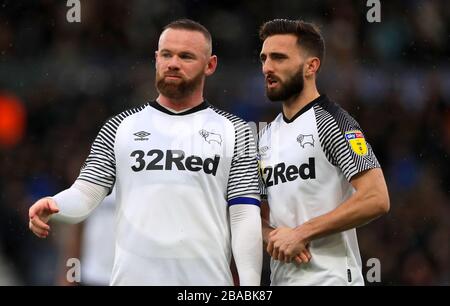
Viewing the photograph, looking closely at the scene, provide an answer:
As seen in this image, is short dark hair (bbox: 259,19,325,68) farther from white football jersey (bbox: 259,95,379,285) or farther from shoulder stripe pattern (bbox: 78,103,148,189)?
shoulder stripe pattern (bbox: 78,103,148,189)

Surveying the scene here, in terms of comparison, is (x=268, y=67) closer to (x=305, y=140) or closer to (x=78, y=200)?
Answer: (x=305, y=140)

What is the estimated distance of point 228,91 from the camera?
25.2ft

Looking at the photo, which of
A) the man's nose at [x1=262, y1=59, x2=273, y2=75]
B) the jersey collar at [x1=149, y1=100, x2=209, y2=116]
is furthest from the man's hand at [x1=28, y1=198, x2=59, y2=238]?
the man's nose at [x1=262, y1=59, x2=273, y2=75]

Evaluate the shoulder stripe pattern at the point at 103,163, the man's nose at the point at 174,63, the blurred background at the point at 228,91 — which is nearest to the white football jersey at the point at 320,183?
the man's nose at the point at 174,63

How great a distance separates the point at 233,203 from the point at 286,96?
2.18 feet

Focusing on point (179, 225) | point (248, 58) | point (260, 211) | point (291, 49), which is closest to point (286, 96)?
point (291, 49)

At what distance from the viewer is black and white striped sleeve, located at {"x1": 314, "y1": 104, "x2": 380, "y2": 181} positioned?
15.0 ft

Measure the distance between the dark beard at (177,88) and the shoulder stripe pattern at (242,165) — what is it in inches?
7.3

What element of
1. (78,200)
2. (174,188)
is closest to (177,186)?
(174,188)

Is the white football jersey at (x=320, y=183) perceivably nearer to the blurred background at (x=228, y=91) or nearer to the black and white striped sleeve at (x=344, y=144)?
the black and white striped sleeve at (x=344, y=144)

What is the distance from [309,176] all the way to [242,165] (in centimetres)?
33

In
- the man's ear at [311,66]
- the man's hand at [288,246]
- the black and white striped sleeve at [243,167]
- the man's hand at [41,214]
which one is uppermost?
the man's ear at [311,66]

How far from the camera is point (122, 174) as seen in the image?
4.56 metres

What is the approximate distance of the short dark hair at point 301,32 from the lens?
4.92 metres
